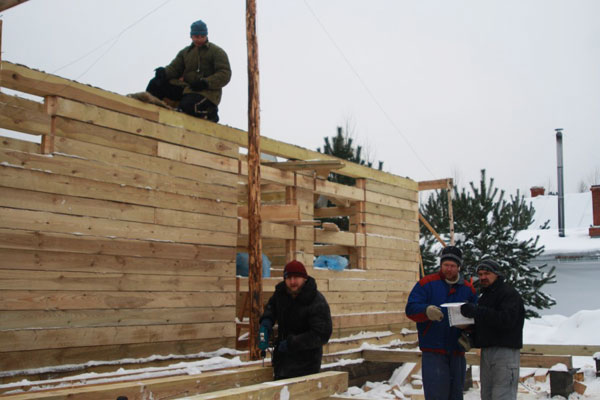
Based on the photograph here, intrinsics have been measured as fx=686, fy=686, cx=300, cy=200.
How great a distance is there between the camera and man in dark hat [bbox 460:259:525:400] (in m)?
5.91

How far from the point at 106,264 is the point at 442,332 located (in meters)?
3.45

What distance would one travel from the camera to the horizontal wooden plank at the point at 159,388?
4645mm

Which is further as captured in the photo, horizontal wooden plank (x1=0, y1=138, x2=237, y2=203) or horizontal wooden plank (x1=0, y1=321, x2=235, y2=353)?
horizontal wooden plank (x1=0, y1=138, x2=237, y2=203)

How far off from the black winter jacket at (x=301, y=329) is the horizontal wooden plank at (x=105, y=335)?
189cm

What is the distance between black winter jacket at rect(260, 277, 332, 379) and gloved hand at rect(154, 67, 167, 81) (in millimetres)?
3788

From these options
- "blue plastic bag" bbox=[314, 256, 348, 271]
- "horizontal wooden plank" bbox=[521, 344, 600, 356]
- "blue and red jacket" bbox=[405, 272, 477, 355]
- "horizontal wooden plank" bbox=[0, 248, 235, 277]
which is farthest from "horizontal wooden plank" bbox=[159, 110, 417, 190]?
"horizontal wooden plank" bbox=[521, 344, 600, 356]

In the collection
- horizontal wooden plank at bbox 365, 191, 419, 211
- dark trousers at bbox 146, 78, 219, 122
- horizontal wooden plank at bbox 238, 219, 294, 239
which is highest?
dark trousers at bbox 146, 78, 219, 122

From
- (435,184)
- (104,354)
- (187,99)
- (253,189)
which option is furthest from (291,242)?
(435,184)

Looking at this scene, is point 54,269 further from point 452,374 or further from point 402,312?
point 402,312

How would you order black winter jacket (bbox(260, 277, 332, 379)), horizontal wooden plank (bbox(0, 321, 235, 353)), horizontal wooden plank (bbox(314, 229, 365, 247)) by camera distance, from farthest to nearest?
horizontal wooden plank (bbox(314, 229, 365, 247)) < horizontal wooden plank (bbox(0, 321, 235, 353)) < black winter jacket (bbox(260, 277, 332, 379))

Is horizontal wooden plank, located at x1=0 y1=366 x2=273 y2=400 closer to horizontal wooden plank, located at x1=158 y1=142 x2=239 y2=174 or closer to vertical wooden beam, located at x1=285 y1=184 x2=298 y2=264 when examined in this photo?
horizontal wooden plank, located at x1=158 y1=142 x2=239 y2=174

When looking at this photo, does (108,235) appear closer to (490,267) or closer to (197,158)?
(197,158)

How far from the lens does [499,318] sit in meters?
5.89

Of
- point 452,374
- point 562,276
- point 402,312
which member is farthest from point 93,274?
point 562,276
